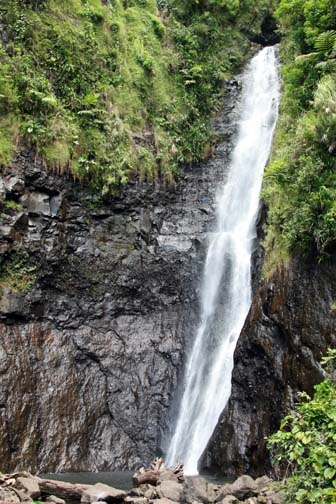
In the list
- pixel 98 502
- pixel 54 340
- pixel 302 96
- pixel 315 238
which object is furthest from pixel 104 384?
pixel 302 96

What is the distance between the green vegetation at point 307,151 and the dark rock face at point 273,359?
0.83 m

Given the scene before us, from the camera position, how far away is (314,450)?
22.7ft

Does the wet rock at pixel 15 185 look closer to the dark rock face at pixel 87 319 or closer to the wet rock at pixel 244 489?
the dark rock face at pixel 87 319

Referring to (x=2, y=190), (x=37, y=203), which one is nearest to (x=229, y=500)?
(x=37, y=203)

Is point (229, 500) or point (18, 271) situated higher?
point (18, 271)

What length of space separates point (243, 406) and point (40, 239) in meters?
7.90

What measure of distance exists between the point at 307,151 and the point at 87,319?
8.38 meters

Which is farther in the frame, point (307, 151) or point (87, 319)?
point (87, 319)

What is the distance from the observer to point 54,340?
50.1 ft

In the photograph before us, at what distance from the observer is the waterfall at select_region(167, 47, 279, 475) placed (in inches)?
576

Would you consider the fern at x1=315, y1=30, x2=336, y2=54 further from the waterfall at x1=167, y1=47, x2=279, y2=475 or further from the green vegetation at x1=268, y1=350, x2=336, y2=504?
the green vegetation at x1=268, y1=350, x2=336, y2=504

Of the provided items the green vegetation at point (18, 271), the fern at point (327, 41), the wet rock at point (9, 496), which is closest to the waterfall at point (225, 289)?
the green vegetation at point (18, 271)

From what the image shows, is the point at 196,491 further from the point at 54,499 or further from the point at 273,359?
the point at 273,359

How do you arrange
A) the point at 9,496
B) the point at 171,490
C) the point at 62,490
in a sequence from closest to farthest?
1. the point at 9,496
2. the point at 171,490
3. the point at 62,490
